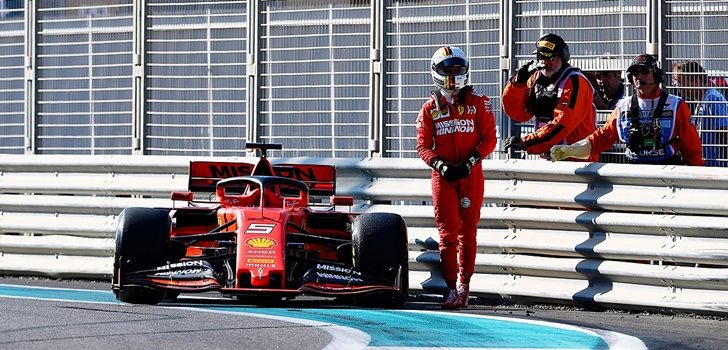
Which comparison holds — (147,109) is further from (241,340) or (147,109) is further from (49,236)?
(241,340)

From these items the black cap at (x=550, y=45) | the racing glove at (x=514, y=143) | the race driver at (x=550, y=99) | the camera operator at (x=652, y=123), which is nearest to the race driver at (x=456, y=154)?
the racing glove at (x=514, y=143)

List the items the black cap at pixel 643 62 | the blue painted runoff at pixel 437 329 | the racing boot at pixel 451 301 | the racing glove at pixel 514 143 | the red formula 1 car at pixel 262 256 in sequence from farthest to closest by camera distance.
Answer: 1. the racing glove at pixel 514 143
2. the racing boot at pixel 451 301
3. the black cap at pixel 643 62
4. the red formula 1 car at pixel 262 256
5. the blue painted runoff at pixel 437 329

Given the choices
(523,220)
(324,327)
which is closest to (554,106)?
(523,220)

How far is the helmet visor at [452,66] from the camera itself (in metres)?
11.8

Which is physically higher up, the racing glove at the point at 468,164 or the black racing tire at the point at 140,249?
the racing glove at the point at 468,164

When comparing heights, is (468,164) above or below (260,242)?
above

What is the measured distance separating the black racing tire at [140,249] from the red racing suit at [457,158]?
6.56ft

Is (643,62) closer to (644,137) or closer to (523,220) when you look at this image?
(644,137)

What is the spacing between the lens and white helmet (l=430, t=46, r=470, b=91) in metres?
11.8

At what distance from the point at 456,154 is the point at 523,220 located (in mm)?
720

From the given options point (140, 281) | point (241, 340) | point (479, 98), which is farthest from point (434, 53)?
point (241, 340)

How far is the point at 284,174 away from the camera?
41.7 ft

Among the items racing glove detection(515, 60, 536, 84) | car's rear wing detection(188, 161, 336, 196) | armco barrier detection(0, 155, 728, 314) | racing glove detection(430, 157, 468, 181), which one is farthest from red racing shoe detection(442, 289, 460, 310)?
racing glove detection(515, 60, 536, 84)

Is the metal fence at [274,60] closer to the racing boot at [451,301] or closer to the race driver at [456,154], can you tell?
the race driver at [456,154]
